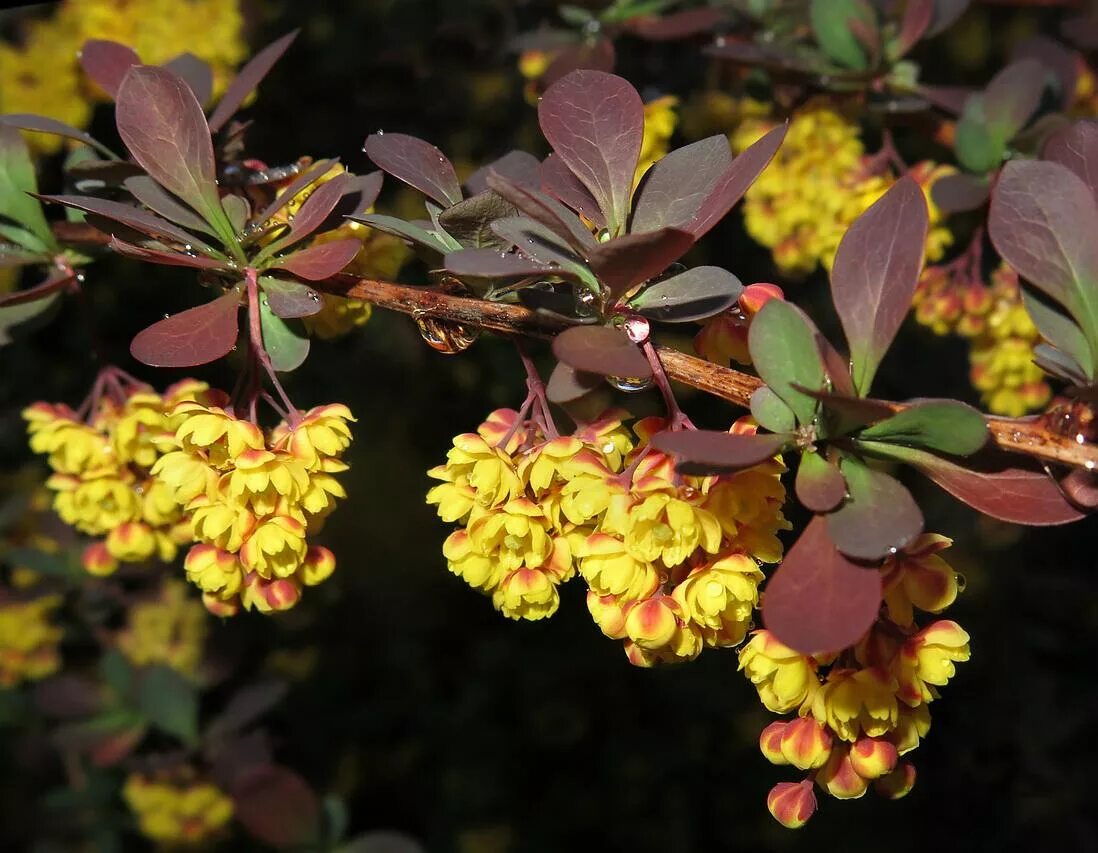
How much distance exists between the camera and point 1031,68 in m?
1.25

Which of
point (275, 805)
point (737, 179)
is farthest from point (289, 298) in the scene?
point (275, 805)

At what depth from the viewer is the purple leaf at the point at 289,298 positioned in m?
0.86

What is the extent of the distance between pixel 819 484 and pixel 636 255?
0.20 metres

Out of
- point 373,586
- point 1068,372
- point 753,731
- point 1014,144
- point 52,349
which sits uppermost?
point 1068,372

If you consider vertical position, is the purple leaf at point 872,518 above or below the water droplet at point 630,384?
above

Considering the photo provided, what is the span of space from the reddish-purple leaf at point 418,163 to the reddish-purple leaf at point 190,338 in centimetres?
18

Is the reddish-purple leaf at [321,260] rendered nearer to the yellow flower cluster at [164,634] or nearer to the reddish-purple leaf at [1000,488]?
the reddish-purple leaf at [1000,488]

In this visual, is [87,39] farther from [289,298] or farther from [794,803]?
[794,803]

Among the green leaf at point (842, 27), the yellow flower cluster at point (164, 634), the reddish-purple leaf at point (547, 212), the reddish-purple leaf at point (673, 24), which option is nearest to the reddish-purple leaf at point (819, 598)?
the reddish-purple leaf at point (547, 212)

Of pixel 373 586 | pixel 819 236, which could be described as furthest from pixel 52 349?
pixel 819 236

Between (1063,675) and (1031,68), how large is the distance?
166 centimetres

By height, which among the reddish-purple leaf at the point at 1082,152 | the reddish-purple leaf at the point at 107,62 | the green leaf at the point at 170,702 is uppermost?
the reddish-purple leaf at the point at 1082,152

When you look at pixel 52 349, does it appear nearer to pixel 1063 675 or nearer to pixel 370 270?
pixel 370 270

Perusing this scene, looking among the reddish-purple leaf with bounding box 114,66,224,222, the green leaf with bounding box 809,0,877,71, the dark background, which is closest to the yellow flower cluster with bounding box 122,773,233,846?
the dark background
